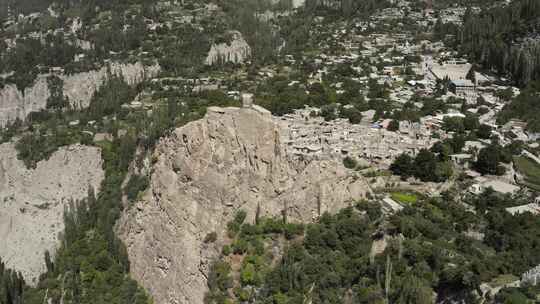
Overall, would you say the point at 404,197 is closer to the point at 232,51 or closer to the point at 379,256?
the point at 379,256

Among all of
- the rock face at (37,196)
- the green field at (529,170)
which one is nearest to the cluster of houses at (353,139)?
the green field at (529,170)

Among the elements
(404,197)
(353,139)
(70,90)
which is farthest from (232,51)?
(404,197)

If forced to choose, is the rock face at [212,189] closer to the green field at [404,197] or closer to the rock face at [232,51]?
the green field at [404,197]

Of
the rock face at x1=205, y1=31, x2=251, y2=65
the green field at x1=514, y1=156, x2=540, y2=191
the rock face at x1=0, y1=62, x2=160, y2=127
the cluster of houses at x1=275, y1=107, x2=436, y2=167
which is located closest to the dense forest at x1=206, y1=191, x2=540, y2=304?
the green field at x1=514, y1=156, x2=540, y2=191

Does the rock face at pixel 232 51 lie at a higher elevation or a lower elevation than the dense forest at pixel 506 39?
lower

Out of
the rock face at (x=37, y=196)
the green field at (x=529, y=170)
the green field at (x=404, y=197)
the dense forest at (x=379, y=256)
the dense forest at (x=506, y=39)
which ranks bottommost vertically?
the rock face at (x=37, y=196)

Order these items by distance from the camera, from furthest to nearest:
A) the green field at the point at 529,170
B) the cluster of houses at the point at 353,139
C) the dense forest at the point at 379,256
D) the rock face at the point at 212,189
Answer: the cluster of houses at the point at 353,139 < the green field at the point at 529,170 < the rock face at the point at 212,189 < the dense forest at the point at 379,256
